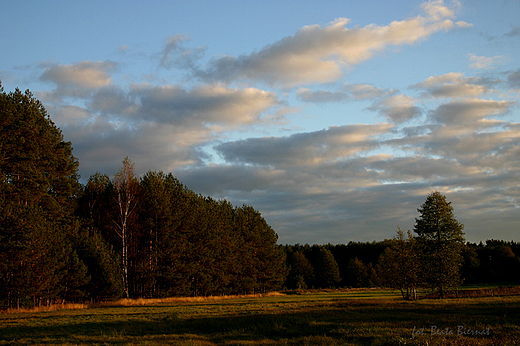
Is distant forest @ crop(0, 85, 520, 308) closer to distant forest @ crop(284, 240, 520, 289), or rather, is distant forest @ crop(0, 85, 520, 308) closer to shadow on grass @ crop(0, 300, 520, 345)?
shadow on grass @ crop(0, 300, 520, 345)

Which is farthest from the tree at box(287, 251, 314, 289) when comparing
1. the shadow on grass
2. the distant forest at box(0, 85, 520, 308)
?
the shadow on grass

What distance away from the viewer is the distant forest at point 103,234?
3353cm

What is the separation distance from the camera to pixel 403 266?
2056 inches

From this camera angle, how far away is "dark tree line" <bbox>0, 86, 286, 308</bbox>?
109ft

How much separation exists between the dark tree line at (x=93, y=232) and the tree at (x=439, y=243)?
31.8 meters

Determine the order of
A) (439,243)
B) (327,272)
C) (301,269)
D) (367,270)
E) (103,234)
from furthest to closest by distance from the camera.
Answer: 1. (301,269)
2. (367,270)
3. (327,272)
4. (103,234)
5. (439,243)

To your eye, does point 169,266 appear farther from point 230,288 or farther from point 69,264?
point 230,288

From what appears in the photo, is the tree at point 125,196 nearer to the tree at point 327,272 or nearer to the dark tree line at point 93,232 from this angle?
the dark tree line at point 93,232

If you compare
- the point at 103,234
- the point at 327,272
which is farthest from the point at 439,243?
the point at 327,272

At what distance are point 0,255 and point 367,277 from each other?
116 meters

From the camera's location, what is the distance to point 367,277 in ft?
423

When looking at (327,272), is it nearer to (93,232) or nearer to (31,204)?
(93,232)

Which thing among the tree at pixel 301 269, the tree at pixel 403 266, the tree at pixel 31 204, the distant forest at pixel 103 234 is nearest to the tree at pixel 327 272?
the tree at pixel 301 269

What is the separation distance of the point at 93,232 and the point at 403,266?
4096 centimetres
